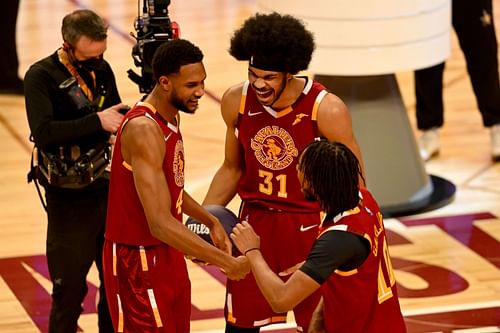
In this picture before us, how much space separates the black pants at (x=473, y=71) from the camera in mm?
9727

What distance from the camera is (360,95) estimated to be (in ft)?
28.4

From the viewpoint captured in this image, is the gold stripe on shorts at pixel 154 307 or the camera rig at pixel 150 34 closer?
the gold stripe on shorts at pixel 154 307

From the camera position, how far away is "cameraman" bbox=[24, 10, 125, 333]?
19.7 feet

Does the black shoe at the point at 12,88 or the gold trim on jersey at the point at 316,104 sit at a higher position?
the gold trim on jersey at the point at 316,104

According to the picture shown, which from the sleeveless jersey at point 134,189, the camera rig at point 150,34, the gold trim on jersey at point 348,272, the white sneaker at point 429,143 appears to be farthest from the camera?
the white sneaker at point 429,143

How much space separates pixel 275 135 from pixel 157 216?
2.57 feet

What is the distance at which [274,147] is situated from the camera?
18.2 feet

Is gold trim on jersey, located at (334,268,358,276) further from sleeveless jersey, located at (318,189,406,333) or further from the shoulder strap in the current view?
the shoulder strap

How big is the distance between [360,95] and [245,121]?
3.13 meters

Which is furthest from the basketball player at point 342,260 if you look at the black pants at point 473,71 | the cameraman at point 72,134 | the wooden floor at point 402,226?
the black pants at point 473,71

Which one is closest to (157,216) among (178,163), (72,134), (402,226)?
(178,163)

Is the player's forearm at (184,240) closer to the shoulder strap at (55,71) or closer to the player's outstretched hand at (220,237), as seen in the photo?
the player's outstretched hand at (220,237)

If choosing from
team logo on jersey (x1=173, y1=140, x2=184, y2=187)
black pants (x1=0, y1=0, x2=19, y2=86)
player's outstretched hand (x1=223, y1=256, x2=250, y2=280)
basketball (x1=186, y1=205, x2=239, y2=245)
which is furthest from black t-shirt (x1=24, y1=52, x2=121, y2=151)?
black pants (x1=0, y1=0, x2=19, y2=86)

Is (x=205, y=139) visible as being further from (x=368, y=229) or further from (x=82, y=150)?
(x=368, y=229)
